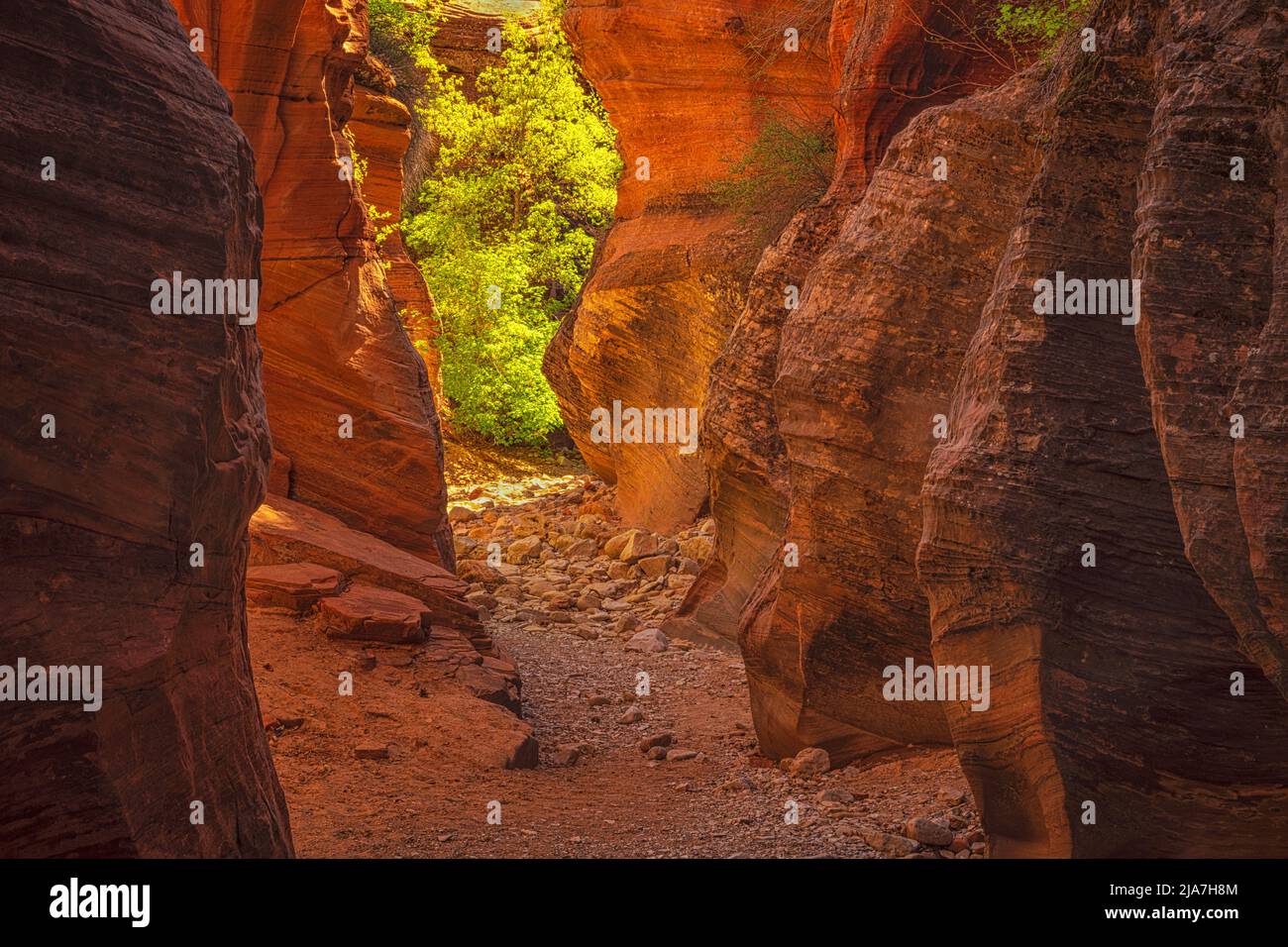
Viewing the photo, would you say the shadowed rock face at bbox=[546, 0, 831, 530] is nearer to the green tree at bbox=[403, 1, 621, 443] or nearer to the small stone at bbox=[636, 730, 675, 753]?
the green tree at bbox=[403, 1, 621, 443]

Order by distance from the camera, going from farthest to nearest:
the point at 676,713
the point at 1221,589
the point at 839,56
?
the point at 839,56
the point at 676,713
the point at 1221,589

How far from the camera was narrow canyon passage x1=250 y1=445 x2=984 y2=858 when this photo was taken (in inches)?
324

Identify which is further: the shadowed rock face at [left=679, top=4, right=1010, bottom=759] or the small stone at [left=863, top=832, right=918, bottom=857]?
the shadowed rock face at [left=679, top=4, right=1010, bottom=759]

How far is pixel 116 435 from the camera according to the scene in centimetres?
524

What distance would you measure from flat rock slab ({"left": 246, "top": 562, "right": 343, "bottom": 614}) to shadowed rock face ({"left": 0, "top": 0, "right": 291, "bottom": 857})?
5674 millimetres

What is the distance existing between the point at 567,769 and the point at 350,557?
3.36 metres


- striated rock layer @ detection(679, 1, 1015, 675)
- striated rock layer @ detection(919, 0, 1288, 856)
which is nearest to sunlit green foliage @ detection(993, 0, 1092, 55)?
striated rock layer @ detection(679, 1, 1015, 675)

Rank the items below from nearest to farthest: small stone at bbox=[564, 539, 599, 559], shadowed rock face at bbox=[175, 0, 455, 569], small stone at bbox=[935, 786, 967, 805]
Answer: small stone at bbox=[935, 786, 967, 805] < shadowed rock face at bbox=[175, 0, 455, 569] < small stone at bbox=[564, 539, 599, 559]

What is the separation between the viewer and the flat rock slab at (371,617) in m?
11.4

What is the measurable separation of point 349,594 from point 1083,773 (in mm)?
7382

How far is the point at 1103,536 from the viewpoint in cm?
664

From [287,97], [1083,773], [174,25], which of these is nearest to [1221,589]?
[1083,773]

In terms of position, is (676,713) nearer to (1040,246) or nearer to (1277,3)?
(1040,246)

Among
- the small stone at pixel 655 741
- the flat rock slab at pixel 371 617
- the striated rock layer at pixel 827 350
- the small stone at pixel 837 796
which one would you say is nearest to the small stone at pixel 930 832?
the small stone at pixel 837 796
